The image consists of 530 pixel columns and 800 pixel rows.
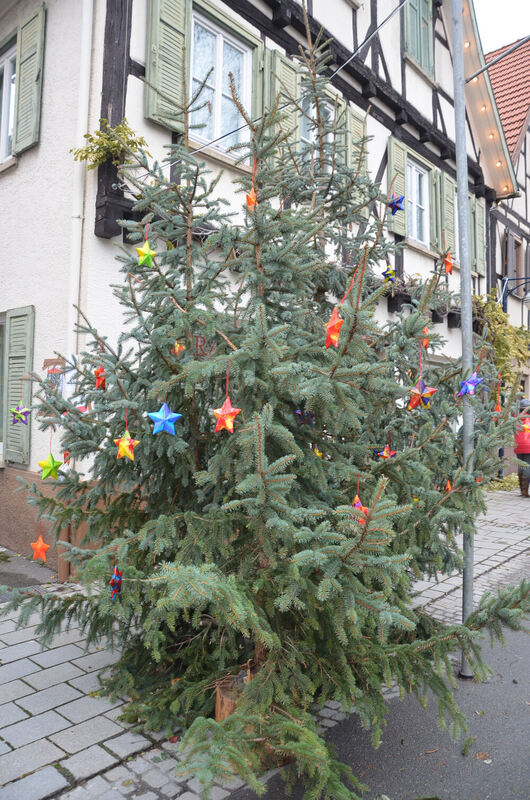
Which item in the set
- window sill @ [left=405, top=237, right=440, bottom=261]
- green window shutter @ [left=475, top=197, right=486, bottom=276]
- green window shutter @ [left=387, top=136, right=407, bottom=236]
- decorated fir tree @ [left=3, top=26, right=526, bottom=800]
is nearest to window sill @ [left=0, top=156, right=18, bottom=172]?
decorated fir tree @ [left=3, top=26, right=526, bottom=800]

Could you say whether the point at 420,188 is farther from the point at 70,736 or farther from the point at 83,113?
the point at 70,736

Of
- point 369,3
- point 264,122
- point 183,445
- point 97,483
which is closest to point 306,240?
point 264,122

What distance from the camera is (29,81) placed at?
Answer: 21.5ft

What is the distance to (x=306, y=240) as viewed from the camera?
9.53 feet

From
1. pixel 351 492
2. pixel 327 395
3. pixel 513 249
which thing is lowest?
pixel 351 492

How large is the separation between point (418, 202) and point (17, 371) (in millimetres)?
7642

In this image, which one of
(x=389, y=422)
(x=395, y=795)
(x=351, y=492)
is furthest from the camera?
(x=389, y=422)

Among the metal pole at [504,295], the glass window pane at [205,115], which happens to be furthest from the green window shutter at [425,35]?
the glass window pane at [205,115]

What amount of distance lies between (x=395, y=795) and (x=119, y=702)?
154 cm

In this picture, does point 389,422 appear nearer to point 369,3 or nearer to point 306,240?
point 306,240

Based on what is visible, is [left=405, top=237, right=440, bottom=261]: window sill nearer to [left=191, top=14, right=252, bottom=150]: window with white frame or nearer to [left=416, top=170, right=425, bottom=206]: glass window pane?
[left=416, top=170, right=425, bottom=206]: glass window pane

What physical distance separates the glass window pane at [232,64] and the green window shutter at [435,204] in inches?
204

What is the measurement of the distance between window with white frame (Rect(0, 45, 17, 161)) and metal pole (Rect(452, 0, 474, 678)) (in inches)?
205

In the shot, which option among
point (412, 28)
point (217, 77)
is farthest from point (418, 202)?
point (217, 77)
